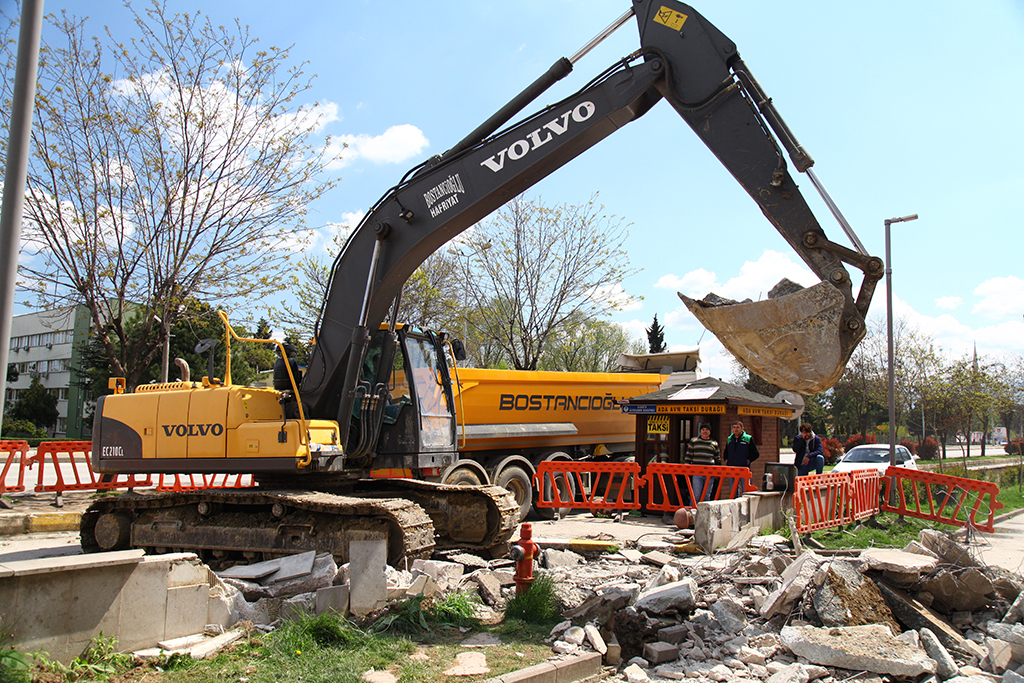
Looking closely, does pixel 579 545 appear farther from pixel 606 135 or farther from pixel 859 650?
pixel 606 135

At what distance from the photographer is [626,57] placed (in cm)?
729

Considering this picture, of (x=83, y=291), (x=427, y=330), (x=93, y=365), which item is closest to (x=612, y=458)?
(x=427, y=330)

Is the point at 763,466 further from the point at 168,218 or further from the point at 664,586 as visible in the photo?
the point at 168,218

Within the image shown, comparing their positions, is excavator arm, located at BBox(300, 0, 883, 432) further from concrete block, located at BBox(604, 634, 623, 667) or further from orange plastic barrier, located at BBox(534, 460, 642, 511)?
orange plastic barrier, located at BBox(534, 460, 642, 511)

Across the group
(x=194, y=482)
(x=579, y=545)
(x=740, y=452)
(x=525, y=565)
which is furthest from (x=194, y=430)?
(x=194, y=482)

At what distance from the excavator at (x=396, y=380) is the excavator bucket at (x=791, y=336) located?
2 centimetres

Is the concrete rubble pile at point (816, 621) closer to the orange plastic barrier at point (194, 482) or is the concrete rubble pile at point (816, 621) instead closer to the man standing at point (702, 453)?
the man standing at point (702, 453)

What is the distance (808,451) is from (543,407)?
16.4 feet

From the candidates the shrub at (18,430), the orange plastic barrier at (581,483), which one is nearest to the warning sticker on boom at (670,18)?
the orange plastic barrier at (581,483)

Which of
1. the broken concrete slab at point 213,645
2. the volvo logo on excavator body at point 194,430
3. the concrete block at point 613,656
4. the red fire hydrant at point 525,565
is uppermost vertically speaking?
the volvo logo on excavator body at point 194,430

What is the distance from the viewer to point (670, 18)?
7082mm

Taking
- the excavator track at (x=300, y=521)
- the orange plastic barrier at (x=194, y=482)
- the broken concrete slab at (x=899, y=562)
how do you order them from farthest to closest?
the orange plastic barrier at (x=194, y=482), the excavator track at (x=300, y=521), the broken concrete slab at (x=899, y=562)

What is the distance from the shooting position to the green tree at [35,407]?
40.9m

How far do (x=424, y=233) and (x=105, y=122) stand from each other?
980cm
